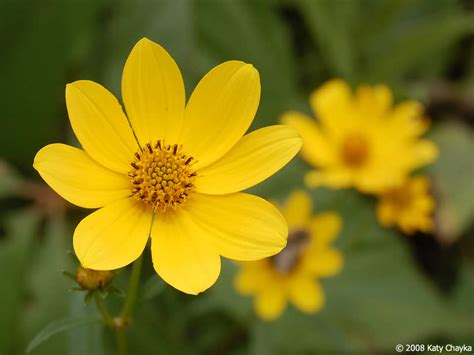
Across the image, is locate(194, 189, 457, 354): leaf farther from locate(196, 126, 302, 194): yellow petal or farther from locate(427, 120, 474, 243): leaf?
locate(196, 126, 302, 194): yellow petal

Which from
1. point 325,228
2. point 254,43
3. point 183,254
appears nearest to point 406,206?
point 325,228

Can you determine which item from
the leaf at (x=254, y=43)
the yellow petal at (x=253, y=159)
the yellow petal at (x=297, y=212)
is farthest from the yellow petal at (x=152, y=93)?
the leaf at (x=254, y=43)

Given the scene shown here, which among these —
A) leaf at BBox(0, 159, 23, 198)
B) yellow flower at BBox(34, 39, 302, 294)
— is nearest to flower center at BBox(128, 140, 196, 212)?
yellow flower at BBox(34, 39, 302, 294)

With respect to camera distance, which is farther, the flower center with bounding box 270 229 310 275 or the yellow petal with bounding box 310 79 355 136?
the yellow petal with bounding box 310 79 355 136

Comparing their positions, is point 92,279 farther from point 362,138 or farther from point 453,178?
point 453,178

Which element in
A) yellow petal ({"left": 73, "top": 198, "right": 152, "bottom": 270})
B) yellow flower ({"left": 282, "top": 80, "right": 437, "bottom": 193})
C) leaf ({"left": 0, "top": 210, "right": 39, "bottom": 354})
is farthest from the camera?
yellow flower ({"left": 282, "top": 80, "right": 437, "bottom": 193})

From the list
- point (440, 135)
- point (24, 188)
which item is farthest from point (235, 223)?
point (440, 135)
